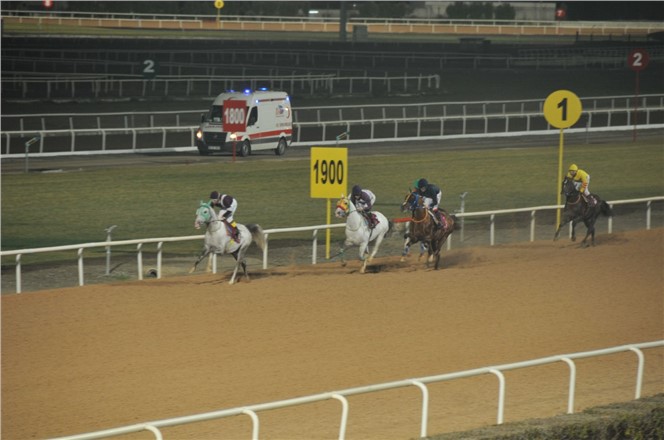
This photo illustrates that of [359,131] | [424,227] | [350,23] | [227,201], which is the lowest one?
[424,227]

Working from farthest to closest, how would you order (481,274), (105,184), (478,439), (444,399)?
(105,184)
(481,274)
(444,399)
(478,439)

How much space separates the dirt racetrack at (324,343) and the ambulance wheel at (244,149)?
1322cm

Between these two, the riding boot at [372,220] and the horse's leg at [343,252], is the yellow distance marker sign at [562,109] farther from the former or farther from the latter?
the horse's leg at [343,252]

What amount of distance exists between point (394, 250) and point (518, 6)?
2224 inches

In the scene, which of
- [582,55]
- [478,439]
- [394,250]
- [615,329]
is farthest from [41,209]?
A: [582,55]

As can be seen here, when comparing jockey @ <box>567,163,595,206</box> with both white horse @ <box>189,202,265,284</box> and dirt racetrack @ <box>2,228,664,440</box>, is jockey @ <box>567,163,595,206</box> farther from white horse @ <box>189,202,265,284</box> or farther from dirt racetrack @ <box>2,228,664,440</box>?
white horse @ <box>189,202,265,284</box>

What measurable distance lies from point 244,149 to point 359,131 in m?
5.76

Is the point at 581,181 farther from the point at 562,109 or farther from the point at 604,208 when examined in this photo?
the point at 562,109

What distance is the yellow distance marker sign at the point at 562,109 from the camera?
19361 mm

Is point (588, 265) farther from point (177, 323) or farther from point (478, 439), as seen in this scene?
point (478, 439)

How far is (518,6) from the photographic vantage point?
7250 cm

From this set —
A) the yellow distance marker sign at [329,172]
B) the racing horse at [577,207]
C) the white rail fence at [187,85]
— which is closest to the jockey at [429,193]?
the yellow distance marker sign at [329,172]

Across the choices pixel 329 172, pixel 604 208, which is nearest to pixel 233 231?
pixel 329 172

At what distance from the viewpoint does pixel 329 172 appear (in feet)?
54.8
